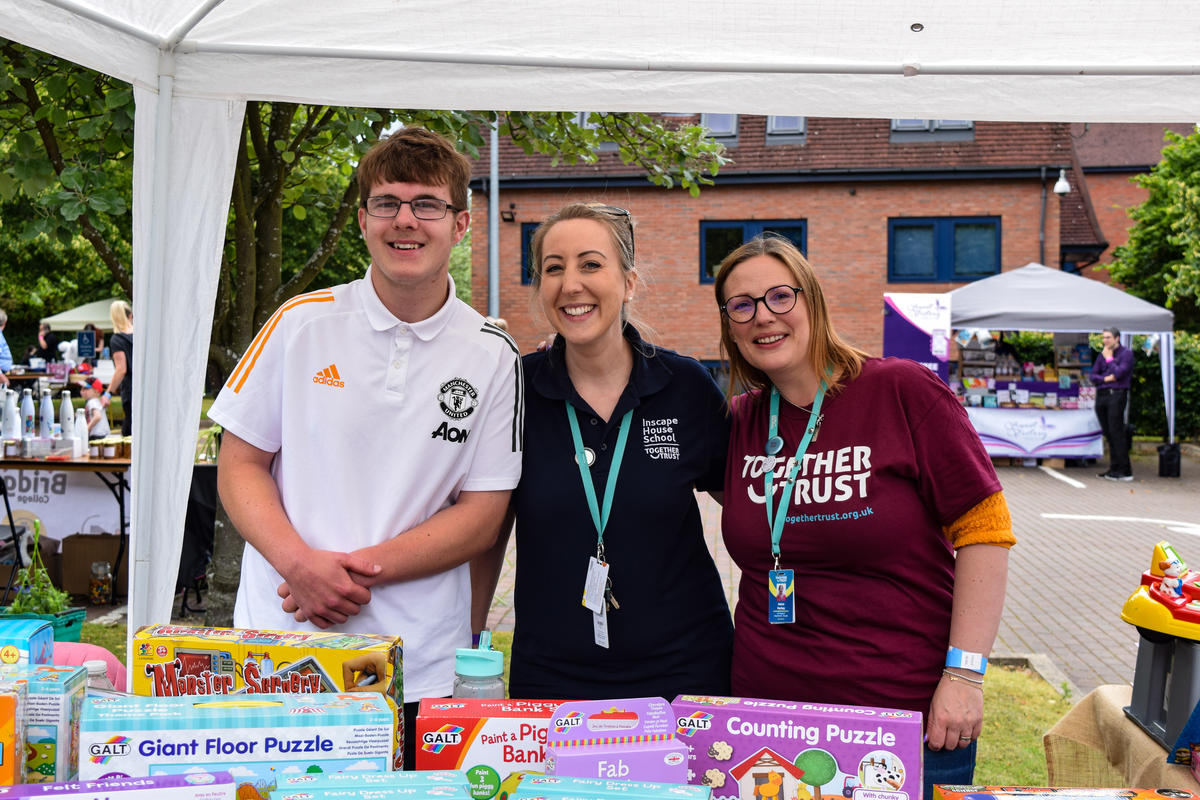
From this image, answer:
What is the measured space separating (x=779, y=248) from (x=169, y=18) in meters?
1.87

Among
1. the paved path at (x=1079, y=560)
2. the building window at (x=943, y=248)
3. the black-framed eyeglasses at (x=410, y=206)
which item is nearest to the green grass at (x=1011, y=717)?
the paved path at (x=1079, y=560)

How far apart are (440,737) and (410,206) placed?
1074 mm

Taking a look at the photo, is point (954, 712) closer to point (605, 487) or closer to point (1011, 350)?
point (605, 487)

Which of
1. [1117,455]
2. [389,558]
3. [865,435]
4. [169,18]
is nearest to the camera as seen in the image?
[389,558]

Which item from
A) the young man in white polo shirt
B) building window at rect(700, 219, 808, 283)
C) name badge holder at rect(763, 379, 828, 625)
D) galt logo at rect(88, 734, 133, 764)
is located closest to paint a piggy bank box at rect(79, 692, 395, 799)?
galt logo at rect(88, 734, 133, 764)

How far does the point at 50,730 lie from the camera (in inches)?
52.8

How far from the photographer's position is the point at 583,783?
1.18 m

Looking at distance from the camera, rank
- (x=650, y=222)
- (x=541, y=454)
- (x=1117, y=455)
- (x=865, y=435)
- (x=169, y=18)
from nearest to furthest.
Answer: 1. (x=865, y=435)
2. (x=541, y=454)
3. (x=169, y=18)
4. (x=1117, y=455)
5. (x=650, y=222)

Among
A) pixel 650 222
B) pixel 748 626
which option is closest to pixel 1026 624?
pixel 748 626

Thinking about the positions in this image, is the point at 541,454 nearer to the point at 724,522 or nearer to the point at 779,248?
the point at 724,522

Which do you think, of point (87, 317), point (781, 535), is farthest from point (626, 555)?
point (87, 317)

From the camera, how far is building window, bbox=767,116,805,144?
2142cm

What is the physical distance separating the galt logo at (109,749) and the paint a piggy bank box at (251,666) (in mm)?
210

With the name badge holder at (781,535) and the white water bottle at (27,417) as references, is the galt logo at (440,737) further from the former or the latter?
the white water bottle at (27,417)
